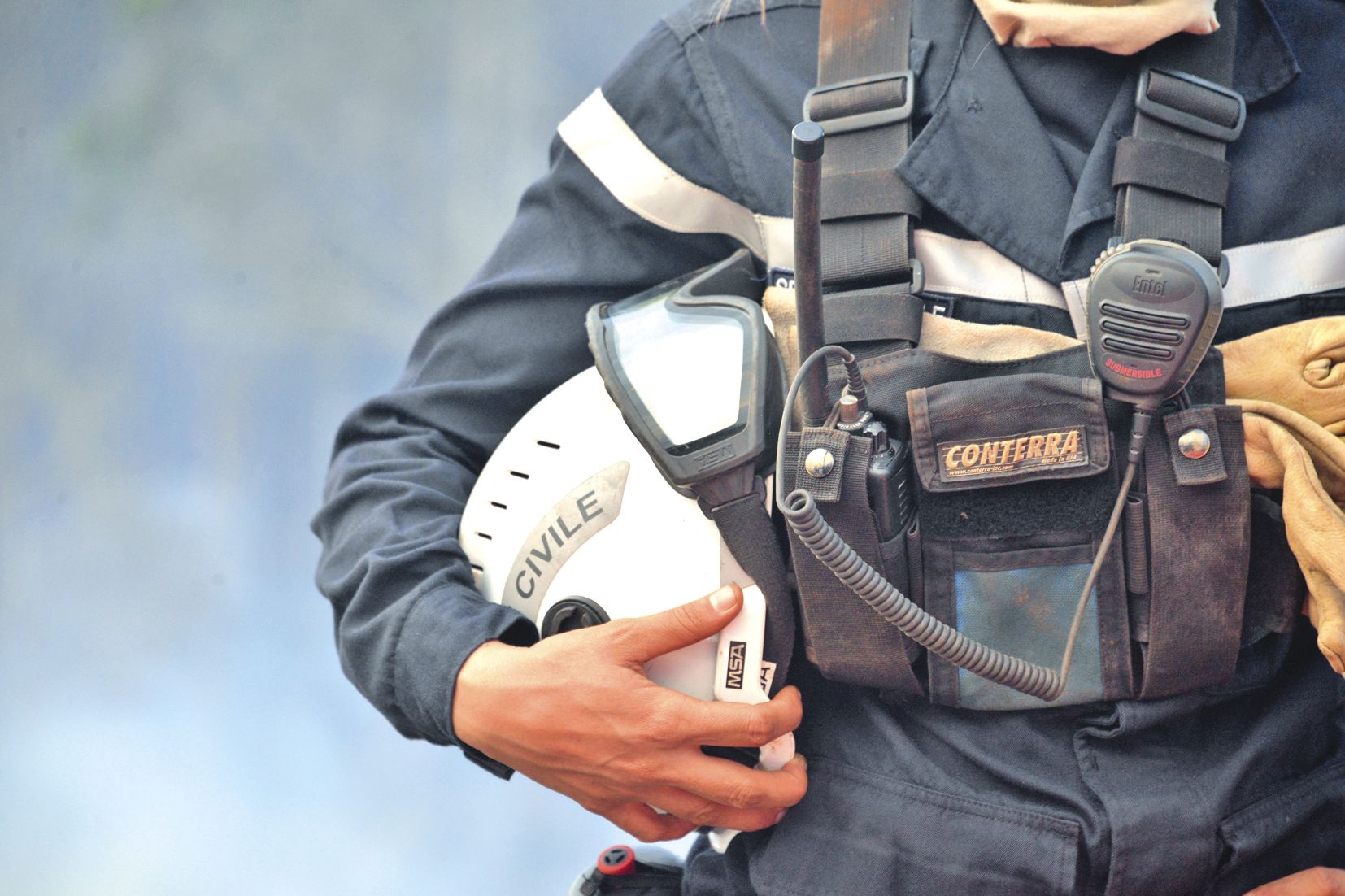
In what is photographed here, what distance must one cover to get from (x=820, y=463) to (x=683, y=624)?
15cm

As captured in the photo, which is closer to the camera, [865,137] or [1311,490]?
[1311,490]

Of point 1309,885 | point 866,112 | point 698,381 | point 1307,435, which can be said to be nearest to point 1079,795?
point 1309,885

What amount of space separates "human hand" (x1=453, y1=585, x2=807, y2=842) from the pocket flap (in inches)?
6.5

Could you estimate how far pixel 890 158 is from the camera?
0.89 m

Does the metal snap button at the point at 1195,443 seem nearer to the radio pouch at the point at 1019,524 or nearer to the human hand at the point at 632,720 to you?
the radio pouch at the point at 1019,524

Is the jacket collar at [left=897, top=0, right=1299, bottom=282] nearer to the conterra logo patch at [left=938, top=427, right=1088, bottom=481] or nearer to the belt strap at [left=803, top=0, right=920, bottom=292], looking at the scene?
the belt strap at [left=803, top=0, right=920, bottom=292]

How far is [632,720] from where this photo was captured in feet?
2.89

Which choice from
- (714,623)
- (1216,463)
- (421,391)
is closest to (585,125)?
(421,391)

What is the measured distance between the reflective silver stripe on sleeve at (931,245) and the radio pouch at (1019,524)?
9 centimetres

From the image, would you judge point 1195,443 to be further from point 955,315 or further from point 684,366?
point 684,366

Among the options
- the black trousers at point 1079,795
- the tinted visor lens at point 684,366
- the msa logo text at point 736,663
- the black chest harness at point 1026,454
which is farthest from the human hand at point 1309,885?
the tinted visor lens at point 684,366

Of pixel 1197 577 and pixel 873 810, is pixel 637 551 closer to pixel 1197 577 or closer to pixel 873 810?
pixel 873 810

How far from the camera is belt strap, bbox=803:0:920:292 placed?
88 cm

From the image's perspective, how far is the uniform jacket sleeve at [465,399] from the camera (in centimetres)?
99
